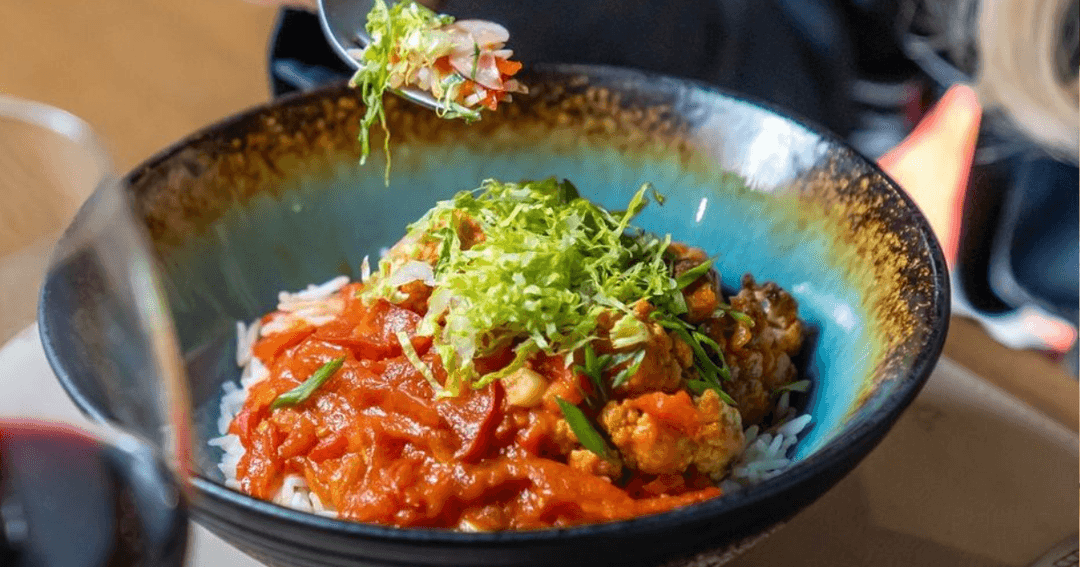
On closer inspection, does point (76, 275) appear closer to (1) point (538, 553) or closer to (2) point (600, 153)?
(1) point (538, 553)

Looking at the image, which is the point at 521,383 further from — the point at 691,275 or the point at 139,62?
the point at 139,62

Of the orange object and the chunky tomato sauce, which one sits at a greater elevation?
the chunky tomato sauce

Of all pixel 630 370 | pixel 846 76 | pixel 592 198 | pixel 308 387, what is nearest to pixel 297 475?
pixel 308 387

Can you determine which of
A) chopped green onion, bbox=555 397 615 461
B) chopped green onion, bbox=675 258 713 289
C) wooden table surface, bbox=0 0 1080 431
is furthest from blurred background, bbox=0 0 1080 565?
chopped green onion, bbox=555 397 615 461

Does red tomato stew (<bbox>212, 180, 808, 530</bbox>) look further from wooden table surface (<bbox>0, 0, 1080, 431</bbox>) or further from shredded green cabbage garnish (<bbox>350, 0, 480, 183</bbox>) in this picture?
wooden table surface (<bbox>0, 0, 1080, 431</bbox>)

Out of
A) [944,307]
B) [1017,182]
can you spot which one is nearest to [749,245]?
[944,307]

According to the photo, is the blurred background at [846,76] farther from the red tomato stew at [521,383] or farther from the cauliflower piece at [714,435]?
the cauliflower piece at [714,435]

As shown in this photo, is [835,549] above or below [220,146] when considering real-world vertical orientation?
below
